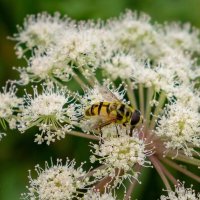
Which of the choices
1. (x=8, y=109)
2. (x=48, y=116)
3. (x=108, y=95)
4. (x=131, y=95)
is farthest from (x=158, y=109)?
(x=8, y=109)

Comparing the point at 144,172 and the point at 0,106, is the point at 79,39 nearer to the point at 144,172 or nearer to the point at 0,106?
the point at 0,106

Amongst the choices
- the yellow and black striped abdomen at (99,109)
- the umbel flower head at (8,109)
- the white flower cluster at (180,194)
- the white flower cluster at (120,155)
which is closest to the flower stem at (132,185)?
the white flower cluster at (120,155)

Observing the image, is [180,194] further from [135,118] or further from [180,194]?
[135,118]

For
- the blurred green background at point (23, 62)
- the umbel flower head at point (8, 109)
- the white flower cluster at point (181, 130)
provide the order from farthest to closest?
1. the blurred green background at point (23, 62)
2. the umbel flower head at point (8, 109)
3. the white flower cluster at point (181, 130)

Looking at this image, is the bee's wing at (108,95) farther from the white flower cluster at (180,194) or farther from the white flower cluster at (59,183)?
the white flower cluster at (180,194)

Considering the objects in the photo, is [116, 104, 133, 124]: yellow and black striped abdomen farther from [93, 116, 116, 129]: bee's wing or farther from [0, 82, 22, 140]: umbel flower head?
[0, 82, 22, 140]: umbel flower head

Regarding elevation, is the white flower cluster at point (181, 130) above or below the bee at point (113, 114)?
below
